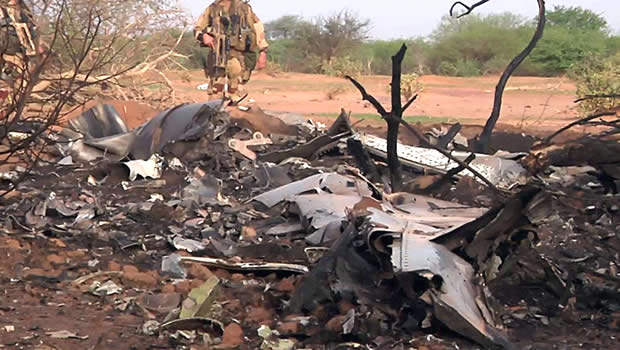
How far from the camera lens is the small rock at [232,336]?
374cm

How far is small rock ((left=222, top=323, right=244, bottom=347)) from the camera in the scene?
374 centimetres

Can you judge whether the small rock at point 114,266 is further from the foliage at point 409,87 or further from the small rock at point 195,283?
the foliage at point 409,87

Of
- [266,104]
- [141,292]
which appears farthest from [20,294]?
[266,104]

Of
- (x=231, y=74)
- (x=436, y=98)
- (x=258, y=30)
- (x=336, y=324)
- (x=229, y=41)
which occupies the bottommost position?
(x=436, y=98)

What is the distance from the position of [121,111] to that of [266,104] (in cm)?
758

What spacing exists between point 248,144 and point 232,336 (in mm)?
5638

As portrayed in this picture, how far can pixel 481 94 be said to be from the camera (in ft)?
81.1

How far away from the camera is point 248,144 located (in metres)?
9.33

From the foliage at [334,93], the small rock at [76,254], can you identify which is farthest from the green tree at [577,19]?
the small rock at [76,254]

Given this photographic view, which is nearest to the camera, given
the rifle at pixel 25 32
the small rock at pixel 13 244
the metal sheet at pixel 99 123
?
the small rock at pixel 13 244

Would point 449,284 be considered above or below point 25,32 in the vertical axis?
below

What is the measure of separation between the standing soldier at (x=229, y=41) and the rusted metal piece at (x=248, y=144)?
3.48 meters

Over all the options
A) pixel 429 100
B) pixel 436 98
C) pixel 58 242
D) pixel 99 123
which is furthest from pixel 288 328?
pixel 436 98

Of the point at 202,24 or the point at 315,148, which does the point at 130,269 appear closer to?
the point at 315,148
